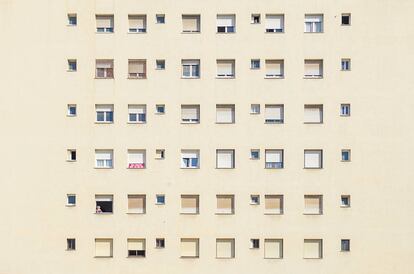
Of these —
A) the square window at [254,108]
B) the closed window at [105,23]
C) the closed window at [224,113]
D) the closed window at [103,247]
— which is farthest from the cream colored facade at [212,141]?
the closed window at [105,23]

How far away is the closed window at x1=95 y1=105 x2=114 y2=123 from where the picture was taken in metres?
21.1

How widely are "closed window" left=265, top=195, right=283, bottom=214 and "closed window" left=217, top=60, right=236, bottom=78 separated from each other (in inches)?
225

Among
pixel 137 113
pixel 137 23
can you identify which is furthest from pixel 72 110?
pixel 137 23

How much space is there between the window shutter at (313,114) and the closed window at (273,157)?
1926 millimetres

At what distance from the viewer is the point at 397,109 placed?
68.5ft

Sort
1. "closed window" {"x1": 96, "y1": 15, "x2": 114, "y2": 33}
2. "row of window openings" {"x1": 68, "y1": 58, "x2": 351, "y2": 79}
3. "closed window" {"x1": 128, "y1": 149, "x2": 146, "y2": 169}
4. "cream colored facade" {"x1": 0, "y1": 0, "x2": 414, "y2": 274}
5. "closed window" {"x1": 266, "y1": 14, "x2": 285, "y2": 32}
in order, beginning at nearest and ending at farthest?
"cream colored facade" {"x1": 0, "y1": 0, "x2": 414, "y2": 274}, "closed window" {"x1": 128, "y1": 149, "x2": 146, "y2": 169}, "row of window openings" {"x1": 68, "y1": 58, "x2": 351, "y2": 79}, "closed window" {"x1": 266, "y1": 14, "x2": 285, "y2": 32}, "closed window" {"x1": 96, "y1": 15, "x2": 114, "y2": 33}

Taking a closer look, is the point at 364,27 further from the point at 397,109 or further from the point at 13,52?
the point at 13,52

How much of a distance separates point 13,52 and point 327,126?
14.5m

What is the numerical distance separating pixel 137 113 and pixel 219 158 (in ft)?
13.8

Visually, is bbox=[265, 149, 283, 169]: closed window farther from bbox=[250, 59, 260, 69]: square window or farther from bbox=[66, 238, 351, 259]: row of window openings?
bbox=[250, 59, 260, 69]: square window

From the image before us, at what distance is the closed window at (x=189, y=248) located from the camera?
2084cm

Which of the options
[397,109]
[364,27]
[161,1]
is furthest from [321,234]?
[161,1]

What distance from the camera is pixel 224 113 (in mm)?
21109

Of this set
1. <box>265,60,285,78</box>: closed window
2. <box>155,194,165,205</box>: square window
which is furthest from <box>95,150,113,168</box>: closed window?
<box>265,60,285,78</box>: closed window
